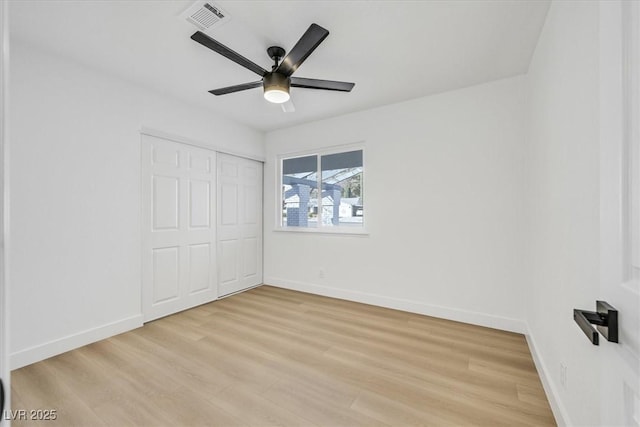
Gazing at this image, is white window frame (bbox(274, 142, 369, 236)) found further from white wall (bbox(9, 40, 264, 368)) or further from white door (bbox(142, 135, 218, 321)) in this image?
white wall (bbox(9, 40, 264, 368))

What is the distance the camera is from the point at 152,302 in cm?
305

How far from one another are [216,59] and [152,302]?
271 cm

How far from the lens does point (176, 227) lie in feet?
10.9

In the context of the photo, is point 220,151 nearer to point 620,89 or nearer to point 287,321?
point 287,321

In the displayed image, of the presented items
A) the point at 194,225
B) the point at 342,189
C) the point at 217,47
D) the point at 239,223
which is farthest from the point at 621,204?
the point at 239,223

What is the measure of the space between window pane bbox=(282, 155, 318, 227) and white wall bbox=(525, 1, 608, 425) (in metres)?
2.77

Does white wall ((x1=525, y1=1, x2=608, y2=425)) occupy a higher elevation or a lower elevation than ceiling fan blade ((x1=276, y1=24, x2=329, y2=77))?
lower

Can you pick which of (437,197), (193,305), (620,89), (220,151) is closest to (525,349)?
(437,197)

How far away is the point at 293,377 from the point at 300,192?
2.86 meters

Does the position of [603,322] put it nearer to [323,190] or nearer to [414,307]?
[414,307]

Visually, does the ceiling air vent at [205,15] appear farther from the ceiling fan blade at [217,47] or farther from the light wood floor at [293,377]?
the light wood floor at [293,377]

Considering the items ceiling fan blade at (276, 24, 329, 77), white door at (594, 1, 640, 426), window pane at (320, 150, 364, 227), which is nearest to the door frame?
white door at (594, 1, 640, 426)

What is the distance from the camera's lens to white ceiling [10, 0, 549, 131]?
1.85 m

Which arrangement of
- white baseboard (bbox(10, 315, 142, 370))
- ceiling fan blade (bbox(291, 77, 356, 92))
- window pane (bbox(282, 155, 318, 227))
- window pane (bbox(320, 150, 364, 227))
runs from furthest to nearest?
window pane (bbox(282, 155, 318, 227)), window pane (bbox(320, 150, 364, 227)), ceiling fan blade (bbox(291, 77, 356, 92)), white baseboard (bbox(10, 315, 142, 370))
